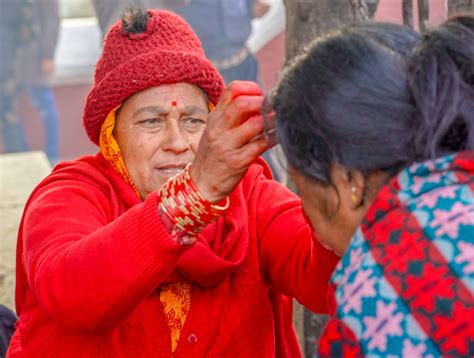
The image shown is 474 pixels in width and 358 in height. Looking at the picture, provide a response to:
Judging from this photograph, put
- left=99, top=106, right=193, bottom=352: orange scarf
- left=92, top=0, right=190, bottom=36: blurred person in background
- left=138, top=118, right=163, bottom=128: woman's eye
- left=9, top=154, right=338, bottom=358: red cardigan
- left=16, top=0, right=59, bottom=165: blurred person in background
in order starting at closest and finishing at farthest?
left=9, top=154, right=338, bottom=358: red cardigan, left=99, top=106, right=193, bottom=352: orange scarf, left=138, top=118, right=163, bottom=128: woman's eye, left=92, top=0, right=190, bottom=36: blurred person in background, left=16, top=0, right=59, bottom=165: blurred person in background

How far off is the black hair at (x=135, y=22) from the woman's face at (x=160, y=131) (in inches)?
7.3

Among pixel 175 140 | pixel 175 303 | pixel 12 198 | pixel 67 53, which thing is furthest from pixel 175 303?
pixel 67 53

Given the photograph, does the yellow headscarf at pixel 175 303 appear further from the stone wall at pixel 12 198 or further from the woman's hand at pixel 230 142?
the stone wall at pixel 12 198

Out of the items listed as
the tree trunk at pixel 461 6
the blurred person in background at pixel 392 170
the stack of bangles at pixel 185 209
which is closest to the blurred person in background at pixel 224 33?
the tree trunk at pixel 461 6

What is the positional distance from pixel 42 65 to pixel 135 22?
20.6 feet

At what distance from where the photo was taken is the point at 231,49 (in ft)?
25.8

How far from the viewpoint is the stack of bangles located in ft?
6.75

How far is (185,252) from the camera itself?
2410mm

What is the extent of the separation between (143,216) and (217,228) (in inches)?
23.6

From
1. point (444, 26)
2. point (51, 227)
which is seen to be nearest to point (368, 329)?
point (444, 26)

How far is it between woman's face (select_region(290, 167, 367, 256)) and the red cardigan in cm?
43

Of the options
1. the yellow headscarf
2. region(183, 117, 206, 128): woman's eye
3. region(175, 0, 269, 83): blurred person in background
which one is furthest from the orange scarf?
region(175, 0, 269, 83): blurred person in background

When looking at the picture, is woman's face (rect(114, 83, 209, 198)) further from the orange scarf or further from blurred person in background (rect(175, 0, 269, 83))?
blurred person in background (rect(175, 0, 269, 83))

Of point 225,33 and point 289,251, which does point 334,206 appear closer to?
point 289,251
